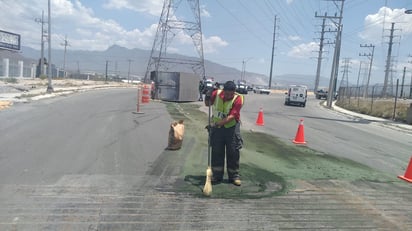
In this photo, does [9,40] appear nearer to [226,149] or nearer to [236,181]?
[226,149]

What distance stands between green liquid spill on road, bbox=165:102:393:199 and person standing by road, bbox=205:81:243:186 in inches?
9.4

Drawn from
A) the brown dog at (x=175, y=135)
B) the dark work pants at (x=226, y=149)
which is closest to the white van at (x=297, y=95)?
the brown dog at (x=175, y=135)

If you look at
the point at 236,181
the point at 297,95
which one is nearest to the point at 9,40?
the point at 297,95

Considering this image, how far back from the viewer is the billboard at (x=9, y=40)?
182ft

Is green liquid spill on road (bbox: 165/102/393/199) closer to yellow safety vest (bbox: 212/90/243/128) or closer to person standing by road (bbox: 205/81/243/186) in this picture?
person standing by road (bbox: 205/81/243/186)

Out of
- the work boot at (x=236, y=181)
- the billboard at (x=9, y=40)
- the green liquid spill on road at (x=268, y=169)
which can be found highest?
the billboard at (x=9, y=40)

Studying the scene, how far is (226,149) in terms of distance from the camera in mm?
6922

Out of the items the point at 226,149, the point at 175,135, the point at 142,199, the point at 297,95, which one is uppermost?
the point at 297,95

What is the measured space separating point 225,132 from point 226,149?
0.31 m

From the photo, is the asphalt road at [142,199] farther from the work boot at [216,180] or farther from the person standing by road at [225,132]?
the person standing by road at [225,132]

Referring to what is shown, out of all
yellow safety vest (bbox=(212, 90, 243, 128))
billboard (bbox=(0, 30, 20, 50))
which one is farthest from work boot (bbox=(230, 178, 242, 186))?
→ billboard (bbox=(0, 30, 20, 50))

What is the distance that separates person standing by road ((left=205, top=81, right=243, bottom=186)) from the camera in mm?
6691

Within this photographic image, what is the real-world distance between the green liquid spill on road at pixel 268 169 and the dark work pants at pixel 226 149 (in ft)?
0.70

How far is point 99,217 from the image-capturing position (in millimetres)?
4988
